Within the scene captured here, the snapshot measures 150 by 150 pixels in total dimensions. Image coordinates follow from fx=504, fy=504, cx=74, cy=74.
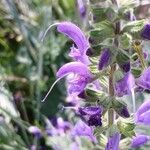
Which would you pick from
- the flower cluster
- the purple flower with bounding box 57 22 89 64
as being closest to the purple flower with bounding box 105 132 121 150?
the flower cluster

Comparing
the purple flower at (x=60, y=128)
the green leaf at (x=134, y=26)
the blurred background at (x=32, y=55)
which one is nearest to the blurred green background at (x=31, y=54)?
the blurred background at (x=32, y=55)

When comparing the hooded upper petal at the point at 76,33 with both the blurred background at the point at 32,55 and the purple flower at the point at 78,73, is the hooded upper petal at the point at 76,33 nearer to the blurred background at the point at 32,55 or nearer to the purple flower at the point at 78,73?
the purple flower at the point at 78,73

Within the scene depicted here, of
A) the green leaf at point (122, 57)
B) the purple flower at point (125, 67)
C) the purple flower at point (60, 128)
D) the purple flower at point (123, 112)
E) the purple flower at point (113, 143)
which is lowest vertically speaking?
the purple flower at point (60, 128)

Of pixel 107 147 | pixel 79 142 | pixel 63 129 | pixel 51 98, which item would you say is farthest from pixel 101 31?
pixel 51 98

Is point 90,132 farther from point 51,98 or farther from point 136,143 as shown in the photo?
point 51,98

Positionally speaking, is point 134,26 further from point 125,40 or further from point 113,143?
point 113,143
